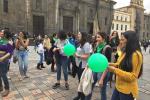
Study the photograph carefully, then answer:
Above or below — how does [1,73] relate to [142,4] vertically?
below

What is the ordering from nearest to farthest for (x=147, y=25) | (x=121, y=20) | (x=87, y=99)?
(x=87, y=99), (x=121, y=20), (x=147, y=25)

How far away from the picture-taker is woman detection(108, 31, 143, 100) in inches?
114

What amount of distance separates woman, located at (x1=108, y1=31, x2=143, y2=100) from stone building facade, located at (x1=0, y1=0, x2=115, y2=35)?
80.0 feet

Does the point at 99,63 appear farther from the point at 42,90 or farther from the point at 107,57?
the point at 42,90

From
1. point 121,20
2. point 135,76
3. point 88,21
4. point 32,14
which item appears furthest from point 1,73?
point 121,20

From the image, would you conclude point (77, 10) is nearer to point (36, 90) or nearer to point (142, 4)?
point (36, 90)

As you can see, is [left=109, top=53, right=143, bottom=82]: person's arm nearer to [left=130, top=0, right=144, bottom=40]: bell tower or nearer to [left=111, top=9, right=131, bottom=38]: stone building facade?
[left=111, top=9, right=131, bottom=38]: stone building facade

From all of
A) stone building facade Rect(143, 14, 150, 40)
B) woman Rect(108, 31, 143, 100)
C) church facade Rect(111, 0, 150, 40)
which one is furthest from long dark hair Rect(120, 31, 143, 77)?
stone building facade Rect(143, 14, 150, 40)

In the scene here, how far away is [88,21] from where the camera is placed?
38375 millimetres

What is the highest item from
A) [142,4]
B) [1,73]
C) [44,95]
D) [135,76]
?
[142,4]

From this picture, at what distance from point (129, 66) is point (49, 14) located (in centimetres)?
2878

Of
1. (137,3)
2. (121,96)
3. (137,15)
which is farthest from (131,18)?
(121,96)

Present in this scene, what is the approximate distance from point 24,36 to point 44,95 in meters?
2.51

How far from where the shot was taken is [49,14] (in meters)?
30.9
